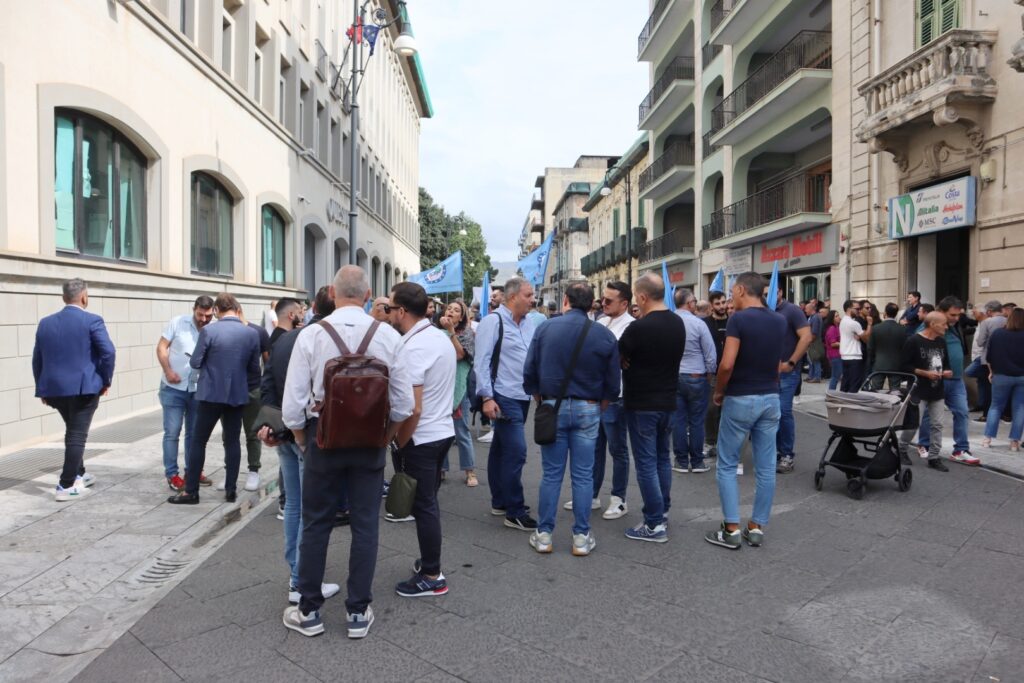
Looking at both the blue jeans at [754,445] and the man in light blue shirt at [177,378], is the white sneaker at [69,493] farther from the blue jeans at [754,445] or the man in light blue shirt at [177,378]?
the blue jeans at [754,445]

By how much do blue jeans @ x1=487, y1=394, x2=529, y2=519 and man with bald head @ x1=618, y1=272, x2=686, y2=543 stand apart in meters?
0.84

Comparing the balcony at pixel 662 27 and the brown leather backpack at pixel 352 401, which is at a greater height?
the balcony at pixel 662 27

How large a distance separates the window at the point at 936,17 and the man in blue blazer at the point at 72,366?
14.2 metres

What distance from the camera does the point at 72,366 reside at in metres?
5.98

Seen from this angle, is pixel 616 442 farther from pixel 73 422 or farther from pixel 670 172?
pixel 670 172

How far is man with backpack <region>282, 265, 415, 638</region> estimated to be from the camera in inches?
135

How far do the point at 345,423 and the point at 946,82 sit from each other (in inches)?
533

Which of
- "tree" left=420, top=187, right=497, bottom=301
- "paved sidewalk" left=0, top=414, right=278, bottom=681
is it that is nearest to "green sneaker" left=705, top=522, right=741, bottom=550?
"paved sidewalk" left=0, top=414, right=278, bottom=681

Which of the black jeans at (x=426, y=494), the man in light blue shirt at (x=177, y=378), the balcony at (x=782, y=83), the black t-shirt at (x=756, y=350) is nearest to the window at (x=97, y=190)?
the man in light blue shirt at (x=177, y=378)

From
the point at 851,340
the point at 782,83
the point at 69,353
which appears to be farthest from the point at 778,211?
the point at 69,353

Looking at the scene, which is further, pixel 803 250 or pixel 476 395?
pixel 803 250

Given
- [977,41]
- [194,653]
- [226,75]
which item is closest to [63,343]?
[194,653]

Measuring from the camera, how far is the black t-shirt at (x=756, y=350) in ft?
16.6

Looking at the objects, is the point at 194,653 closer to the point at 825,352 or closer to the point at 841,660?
the point at 841,660
